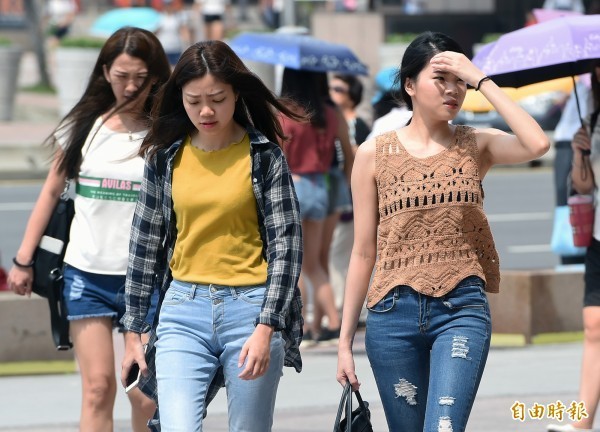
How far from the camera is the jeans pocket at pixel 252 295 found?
4.42 m

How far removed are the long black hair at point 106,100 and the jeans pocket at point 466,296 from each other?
1.76 m

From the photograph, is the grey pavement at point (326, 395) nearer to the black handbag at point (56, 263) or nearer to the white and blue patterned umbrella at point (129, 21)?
the black handbag at point (56, 263)

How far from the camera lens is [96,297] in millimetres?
5551

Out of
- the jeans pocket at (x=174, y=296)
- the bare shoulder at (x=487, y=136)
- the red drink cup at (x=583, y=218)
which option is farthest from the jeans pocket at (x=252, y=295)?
the red drink cup at (x=583, y=218)

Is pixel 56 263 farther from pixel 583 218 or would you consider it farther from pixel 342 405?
pixel 583 218

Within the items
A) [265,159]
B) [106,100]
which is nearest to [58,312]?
[106,100]

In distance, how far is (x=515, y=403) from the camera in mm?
7031

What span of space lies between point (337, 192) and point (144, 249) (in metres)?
4.61

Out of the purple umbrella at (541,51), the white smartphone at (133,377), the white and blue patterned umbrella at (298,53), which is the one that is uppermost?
the white and blue patterned umbrella at (298,53)

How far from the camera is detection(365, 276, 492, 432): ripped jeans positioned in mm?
4273

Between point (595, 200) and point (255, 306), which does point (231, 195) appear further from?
point (595, 200)

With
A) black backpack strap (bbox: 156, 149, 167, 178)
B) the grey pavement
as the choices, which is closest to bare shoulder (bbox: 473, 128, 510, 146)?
black backpack strap (bbox: 156, 149, 167, 178)

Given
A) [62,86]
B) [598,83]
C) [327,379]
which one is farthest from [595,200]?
[62,86]

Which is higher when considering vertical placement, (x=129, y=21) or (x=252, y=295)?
(x=129, y=21)
